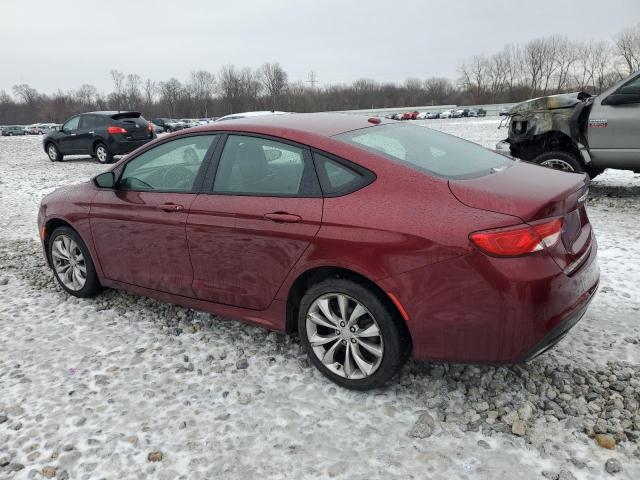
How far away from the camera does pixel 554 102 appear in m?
7.32

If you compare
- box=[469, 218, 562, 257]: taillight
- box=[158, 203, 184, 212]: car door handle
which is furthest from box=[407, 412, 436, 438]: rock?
box=[158, 203, 184, 212]: car door handle

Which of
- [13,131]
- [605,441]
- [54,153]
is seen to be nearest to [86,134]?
[54,153]

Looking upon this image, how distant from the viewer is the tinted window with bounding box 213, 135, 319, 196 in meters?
2.95

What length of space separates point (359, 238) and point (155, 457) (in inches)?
59.0

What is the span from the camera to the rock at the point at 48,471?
236cm

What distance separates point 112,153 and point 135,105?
97.6 metres

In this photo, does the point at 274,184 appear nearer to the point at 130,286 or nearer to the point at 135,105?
the point at 130,286

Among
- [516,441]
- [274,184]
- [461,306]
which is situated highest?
[274,184]

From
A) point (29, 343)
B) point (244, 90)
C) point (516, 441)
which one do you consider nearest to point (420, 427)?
point (516, 441)

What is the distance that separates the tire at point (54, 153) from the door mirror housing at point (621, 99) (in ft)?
51.7

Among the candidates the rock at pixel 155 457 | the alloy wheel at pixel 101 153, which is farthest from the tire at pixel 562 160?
the alloy wheel at pixel 101 153

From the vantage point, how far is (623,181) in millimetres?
8781

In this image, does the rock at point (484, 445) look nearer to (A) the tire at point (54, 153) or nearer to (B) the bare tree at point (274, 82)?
(A) the tire at point (54, 153)

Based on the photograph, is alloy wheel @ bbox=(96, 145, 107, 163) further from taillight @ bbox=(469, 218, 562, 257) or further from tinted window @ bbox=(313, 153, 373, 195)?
taillight @ bbox=(469, 218, 562, 257)
